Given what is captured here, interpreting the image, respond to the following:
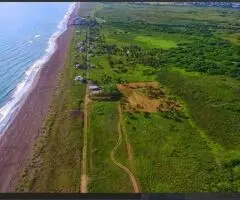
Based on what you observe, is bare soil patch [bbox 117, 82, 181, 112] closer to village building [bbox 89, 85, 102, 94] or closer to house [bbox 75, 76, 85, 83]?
village building [bbox 89, 85, 102, 94]

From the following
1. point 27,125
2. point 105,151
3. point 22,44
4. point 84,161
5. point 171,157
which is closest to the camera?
point 84,161

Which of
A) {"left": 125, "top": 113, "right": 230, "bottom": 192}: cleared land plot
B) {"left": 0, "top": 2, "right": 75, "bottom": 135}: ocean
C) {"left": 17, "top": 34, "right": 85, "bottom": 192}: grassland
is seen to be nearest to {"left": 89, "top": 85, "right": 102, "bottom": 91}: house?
{"left": 17, "top": 34, "right": 85, "bottom": 192}: grassland

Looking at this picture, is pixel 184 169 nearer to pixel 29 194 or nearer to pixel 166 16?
pixel 29 194

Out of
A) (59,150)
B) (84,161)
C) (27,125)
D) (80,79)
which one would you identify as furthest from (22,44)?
(84,161)

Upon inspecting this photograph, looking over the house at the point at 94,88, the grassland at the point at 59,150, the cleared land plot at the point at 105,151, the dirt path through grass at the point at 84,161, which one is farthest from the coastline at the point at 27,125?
the cleared land plot at the point at 105,151

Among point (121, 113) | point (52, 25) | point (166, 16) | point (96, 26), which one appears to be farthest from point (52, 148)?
point (52, 25)

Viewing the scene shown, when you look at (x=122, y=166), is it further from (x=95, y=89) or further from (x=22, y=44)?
(x=22, y=44)

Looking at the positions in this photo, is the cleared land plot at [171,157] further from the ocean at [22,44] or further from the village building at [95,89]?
the ocean at [22,44]

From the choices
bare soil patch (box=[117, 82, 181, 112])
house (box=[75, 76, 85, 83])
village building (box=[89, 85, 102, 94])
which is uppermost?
house (box=[75, 76, 85, 83])
